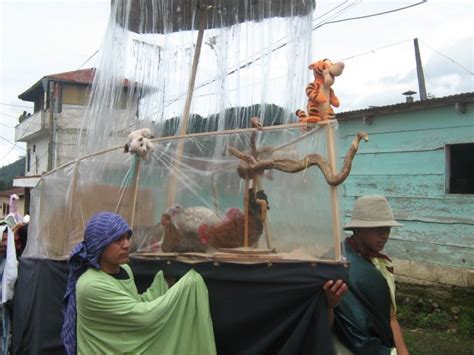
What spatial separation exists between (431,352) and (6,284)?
4772mm

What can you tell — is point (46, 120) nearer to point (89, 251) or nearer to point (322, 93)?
point (89, 251)

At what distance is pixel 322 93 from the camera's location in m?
2.70

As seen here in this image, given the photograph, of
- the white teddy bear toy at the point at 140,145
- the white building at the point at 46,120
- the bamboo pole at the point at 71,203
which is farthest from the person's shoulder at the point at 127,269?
the white building at the point at 46,120

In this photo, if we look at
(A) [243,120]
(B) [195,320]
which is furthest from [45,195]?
(B) [195,320]

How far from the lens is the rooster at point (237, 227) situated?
109 inches

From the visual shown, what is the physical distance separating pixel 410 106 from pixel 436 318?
323 centimetres

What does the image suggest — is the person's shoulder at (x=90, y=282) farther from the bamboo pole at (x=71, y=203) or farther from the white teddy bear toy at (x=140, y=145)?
the bamboo pole at (x=71, y=203)

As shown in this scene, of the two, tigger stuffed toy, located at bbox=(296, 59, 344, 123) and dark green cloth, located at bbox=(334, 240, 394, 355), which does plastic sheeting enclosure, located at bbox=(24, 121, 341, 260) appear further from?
dark green cloth, located at bbox=(334, 240, 394, 355)

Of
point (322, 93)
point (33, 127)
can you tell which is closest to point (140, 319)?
point (322, 93)

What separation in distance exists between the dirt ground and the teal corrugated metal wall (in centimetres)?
48

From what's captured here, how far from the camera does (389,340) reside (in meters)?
Answer: 2.87

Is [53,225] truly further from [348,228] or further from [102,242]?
[348,228]

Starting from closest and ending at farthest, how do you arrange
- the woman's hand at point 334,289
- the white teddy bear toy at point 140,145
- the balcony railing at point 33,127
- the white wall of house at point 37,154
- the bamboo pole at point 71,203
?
the woman's hand at point 334,289
the white teddy bear toy at point 140,145
the bamboo pole at point 71,203
the balcony railing at point 33,127
the white wall of house at point 37,154

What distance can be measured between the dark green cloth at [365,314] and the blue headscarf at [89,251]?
1268 mm
